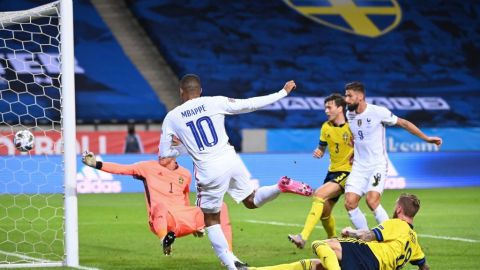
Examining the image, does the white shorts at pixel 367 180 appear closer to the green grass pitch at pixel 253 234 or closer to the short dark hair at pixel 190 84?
the green grass pitch at pixel 253 234

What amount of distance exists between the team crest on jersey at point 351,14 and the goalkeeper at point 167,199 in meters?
20.4

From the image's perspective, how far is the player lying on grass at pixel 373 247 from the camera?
7.91m

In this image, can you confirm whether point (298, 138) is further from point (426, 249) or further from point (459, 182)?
point (426, 249)

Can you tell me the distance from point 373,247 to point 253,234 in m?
5.82

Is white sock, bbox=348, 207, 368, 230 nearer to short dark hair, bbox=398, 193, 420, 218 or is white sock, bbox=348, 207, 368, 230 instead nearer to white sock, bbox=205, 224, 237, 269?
white sock, bbox=205, 224, 237, 269

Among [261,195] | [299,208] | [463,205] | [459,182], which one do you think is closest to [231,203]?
[299,208]

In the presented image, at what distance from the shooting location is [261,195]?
992 centimetres

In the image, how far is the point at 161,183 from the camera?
1142 cm

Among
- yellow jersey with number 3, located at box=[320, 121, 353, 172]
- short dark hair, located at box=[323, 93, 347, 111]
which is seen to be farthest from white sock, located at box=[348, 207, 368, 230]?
short dark hair, located at box=[323, 93, 347, 111]

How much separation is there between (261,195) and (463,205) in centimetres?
957

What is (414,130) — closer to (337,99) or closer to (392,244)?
(337,99)

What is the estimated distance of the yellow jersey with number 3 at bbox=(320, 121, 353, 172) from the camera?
12.3 m

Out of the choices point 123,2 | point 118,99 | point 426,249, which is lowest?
point 118,99

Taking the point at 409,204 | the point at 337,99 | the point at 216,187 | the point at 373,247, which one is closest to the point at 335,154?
the point at 337,99
